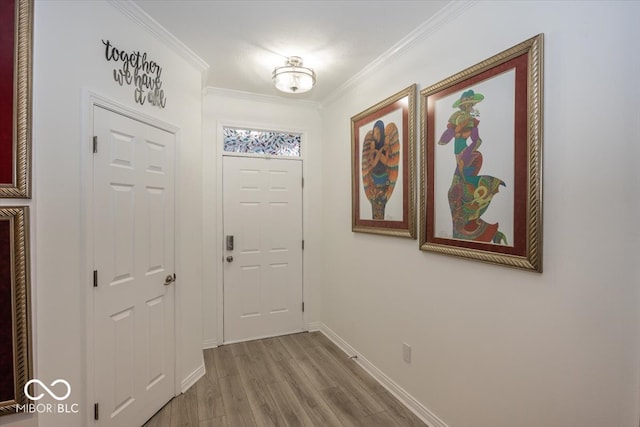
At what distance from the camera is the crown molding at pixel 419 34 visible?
6.01 feet

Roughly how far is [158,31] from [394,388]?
10.3 feet

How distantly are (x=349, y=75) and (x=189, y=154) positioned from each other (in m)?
1.63

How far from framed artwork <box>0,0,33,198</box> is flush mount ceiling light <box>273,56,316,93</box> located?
4.77ft

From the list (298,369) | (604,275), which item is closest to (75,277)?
(298,369)

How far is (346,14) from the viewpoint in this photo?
77.7 inches

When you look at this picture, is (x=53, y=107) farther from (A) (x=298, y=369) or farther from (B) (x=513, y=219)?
(A) (x=298, y=369)

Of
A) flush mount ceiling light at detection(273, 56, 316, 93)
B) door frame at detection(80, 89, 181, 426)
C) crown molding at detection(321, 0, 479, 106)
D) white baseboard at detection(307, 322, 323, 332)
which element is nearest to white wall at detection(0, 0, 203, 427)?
door frame at detection(80, 89, 181, 426)

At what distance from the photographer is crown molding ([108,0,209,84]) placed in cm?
185

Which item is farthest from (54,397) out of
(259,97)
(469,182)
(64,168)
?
(259,97)

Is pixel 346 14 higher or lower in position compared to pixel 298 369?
higher

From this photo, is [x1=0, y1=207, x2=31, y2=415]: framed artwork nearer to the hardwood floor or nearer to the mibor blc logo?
the mibor blc logo

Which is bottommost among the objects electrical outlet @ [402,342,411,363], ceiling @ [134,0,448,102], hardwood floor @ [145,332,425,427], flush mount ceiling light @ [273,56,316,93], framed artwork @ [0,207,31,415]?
hardwood floor @ [145,332,425,427]

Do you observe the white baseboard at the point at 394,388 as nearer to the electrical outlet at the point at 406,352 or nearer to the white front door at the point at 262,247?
the electrical outlet at the point at 406,352

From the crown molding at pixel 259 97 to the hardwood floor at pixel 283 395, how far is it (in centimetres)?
267
